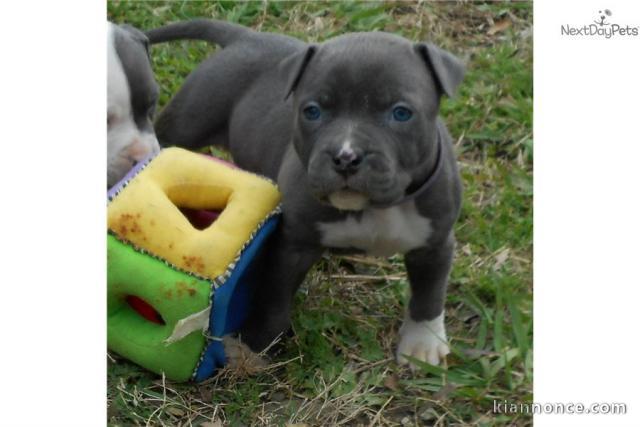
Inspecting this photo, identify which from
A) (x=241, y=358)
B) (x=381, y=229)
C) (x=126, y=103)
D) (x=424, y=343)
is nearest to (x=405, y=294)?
(x=424, y=343)

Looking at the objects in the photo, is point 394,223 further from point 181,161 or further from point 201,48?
point 201,48

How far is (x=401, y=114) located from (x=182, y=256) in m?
0.85

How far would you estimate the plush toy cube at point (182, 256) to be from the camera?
3148 mm

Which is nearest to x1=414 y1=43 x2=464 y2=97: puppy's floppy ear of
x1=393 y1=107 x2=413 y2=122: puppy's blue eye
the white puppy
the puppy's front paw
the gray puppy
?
the gray puppy

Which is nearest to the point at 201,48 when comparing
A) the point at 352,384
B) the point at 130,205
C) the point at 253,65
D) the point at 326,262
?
the point at 253,65

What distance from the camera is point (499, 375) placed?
136 inches

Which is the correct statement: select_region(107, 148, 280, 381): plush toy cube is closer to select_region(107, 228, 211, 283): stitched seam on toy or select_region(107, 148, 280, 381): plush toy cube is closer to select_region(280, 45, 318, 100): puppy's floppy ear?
select_region(107, 228, 211, 283): stitched seam on toy

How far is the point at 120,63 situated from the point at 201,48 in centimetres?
117

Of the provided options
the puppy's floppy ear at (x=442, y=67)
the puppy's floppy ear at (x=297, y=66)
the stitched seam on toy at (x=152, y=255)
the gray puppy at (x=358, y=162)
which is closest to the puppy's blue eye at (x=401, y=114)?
the gray puppy at (x=358, y=162)

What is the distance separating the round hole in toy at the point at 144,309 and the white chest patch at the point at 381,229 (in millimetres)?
636

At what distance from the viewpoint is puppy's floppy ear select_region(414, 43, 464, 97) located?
309 centimetres
